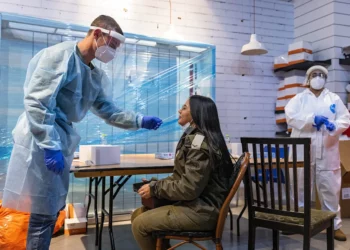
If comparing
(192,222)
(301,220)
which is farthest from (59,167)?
(301,220)

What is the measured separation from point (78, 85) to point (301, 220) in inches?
57.1

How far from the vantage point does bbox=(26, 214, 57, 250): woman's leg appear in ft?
4.74

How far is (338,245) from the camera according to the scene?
2.46 metres

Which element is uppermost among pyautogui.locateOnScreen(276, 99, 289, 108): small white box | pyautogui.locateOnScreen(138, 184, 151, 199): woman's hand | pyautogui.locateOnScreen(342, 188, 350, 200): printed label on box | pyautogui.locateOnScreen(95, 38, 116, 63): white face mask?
pyautogui.locateOnScreen(95, 38, 116, 63): white face mask

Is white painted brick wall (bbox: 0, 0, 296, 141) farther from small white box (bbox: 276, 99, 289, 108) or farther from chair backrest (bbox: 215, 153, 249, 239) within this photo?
chair backrest (bbox: 215, 153, 249, 239)

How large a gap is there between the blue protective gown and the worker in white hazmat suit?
203cm

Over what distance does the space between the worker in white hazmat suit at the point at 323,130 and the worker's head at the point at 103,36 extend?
1878mm

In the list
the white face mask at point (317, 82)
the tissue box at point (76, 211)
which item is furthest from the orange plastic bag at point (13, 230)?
the white face mask at point (317, 82)

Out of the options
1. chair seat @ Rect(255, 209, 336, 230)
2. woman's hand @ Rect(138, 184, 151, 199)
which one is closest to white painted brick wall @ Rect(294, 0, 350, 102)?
chair seat @ Rect(255, 209, 336, 230)

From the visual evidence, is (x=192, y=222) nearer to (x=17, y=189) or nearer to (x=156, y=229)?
(x=156, y=229)

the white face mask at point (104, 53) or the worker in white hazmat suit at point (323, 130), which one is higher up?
the white face mask at point (104, 53)

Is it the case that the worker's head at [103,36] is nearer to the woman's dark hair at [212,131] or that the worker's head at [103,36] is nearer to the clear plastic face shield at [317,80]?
the woman's dark hair at [212,131]

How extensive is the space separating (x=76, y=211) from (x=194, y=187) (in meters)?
1.71

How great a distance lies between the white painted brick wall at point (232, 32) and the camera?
355 cm
